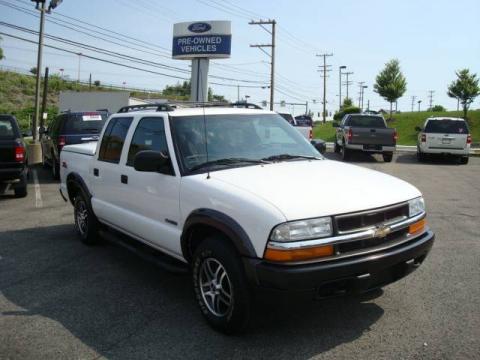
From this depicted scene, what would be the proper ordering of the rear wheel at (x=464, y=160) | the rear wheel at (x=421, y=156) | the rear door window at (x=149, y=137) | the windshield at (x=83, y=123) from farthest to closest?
the rear wheel at (x=421, y=156), the rear wheel at (x=464, y=160), the windshield at (x=83, y=123), the rear door window at (x=149, y=137)

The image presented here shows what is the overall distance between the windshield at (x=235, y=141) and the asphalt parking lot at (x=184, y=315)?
1.36 m

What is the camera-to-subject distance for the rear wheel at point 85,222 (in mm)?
6312

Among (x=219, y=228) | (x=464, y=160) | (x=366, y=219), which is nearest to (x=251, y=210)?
(x=219, y=228)

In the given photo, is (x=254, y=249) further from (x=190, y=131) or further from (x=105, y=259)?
(x=105, y=259)

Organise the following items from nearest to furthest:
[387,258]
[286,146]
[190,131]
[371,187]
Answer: [387,258], [371,187], [190,131], [286,146]

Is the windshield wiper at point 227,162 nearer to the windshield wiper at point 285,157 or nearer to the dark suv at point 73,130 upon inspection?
the windshield wiper at point 285,157

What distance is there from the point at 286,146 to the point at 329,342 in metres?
2.01

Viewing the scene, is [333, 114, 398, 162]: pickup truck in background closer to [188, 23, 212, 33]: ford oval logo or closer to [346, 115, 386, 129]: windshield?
[346, 115, 386, 129]: windshield

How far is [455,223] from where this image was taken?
7.91m

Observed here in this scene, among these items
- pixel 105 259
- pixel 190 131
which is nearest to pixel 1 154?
pixel 105 259

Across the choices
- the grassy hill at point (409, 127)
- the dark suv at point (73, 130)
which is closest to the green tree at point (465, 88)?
the grassy hill at point (409, 127)

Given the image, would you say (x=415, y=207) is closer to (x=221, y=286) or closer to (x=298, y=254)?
(x=298, y=254)

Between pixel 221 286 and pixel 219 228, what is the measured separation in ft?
1.59

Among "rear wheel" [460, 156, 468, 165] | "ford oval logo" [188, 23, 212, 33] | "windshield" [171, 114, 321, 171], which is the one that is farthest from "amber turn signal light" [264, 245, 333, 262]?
"ford oval logo" [188, 23, 212, 33]
